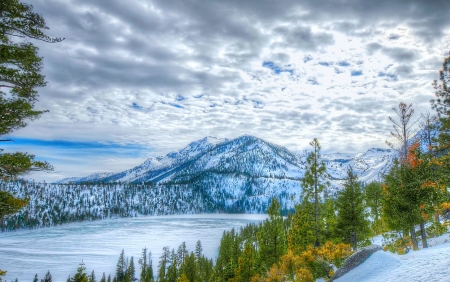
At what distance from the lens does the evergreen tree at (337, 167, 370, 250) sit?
88.9 ft

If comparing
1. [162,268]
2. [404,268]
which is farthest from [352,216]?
[162,268]

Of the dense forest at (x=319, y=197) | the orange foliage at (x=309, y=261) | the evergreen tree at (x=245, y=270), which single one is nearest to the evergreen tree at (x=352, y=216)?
the dense forest at (x=319, y=197)

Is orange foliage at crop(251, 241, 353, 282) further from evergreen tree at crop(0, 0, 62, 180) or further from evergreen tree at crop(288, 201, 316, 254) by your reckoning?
evergreen tree at crop(0, 0, 62, 180)

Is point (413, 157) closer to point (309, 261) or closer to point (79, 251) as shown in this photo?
point (309, 261)

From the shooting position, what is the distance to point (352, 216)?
2738 cm

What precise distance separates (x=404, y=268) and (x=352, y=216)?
54.5 ft

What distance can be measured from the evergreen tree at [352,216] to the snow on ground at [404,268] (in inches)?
532

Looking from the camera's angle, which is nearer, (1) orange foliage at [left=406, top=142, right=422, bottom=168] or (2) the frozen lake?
(1) orange foliage at [left=406, top=142, right=422, bottom=168]

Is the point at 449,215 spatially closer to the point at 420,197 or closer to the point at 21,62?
the point at 420,197

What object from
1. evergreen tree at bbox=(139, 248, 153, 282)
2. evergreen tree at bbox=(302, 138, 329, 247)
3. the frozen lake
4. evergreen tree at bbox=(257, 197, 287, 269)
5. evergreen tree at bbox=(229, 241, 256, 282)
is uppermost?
evergreen tree at bbox=(302, 138, 329, 247)

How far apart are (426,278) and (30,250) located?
487 feet

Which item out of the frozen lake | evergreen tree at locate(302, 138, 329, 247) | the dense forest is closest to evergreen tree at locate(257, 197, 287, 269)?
the dense forest

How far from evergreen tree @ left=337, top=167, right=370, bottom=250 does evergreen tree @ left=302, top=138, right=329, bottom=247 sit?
274 centimetres

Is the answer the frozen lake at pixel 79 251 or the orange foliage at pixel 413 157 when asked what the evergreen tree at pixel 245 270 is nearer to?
the orange foliage at pixel 413 157
